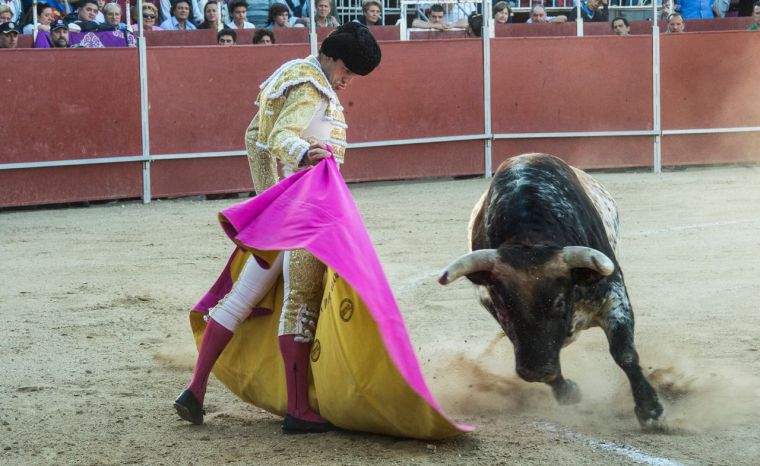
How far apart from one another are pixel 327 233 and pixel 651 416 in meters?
1.01

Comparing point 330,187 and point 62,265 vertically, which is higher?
point 330,187

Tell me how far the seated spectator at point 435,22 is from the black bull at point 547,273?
6.97 m

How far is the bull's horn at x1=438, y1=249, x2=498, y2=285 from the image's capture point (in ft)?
10.3

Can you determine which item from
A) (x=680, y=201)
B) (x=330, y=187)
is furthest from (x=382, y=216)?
(x=330, y=187)

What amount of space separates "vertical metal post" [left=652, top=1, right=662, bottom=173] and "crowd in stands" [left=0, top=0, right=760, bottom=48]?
12.1 inches

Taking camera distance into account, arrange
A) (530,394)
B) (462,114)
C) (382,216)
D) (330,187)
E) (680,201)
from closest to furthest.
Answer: (330,187)
(530,394)
(382,216)
(680,201)
(462,114)

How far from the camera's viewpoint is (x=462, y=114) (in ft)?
33.7

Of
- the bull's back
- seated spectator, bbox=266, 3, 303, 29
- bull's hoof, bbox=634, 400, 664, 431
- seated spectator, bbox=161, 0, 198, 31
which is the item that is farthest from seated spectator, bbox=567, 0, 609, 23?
→ bull's hoof, bbox=634, 400, 664, 431

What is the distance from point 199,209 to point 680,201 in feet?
11.6

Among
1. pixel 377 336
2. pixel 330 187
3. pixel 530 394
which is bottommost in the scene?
pixel 530 394

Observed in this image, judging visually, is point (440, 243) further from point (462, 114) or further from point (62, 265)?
point (462, 114)

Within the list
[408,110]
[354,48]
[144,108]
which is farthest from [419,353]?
[408,110]

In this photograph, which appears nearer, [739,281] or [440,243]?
[739,281]

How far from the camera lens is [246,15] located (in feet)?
33.6
